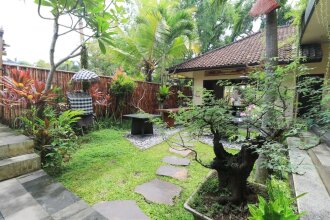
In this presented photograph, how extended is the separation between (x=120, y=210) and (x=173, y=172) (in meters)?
1.24

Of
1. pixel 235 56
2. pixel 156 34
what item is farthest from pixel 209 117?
pixel 156 34

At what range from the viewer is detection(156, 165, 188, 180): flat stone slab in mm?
2960

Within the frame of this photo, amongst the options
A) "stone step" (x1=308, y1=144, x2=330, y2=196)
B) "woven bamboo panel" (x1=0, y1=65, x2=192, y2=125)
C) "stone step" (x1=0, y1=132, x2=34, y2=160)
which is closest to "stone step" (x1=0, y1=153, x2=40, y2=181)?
"stone step" (x1=0, y1=132, x2=34, y2=160)

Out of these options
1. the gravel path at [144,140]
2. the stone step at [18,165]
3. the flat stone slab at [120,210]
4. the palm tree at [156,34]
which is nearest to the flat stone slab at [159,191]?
the flat stone slab at [120,210]

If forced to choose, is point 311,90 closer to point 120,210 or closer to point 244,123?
point 244,123

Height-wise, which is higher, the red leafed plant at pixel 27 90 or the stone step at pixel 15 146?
the red leafed plant at pixel 27 90

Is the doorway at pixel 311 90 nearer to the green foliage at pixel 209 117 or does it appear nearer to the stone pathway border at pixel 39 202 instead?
the green foliage at pixel 209 117

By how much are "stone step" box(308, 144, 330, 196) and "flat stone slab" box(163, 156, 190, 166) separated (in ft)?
6.31

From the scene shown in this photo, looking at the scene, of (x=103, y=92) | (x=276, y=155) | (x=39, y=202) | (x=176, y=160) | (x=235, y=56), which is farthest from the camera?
(x=235, y=56)

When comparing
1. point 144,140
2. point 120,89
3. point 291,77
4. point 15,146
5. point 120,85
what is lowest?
point 144,140

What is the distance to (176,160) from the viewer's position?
3.64 meters

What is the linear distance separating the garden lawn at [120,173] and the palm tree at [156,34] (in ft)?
18.3

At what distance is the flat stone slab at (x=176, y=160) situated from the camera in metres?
3.49

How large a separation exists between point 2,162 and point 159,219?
2070 mm
